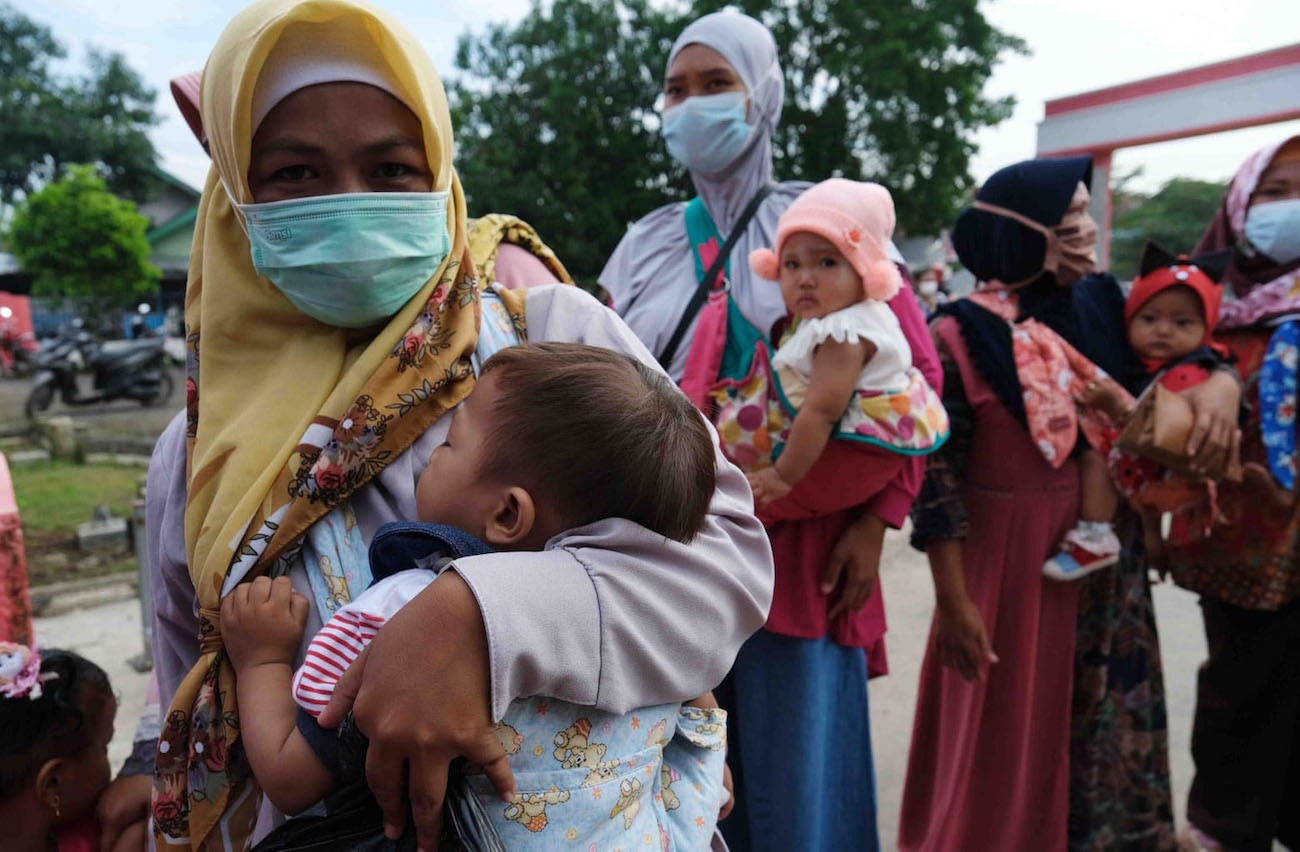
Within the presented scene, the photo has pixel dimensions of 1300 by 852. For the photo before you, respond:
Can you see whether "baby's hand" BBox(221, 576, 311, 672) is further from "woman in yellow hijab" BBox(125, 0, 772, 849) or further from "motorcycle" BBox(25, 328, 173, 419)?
"motorcycle" BBox(25, 328, 173, 419)

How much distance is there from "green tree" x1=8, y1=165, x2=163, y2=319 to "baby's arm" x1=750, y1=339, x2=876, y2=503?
21477mm

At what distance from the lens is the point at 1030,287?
2357mm

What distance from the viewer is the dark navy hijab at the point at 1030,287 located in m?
2.21

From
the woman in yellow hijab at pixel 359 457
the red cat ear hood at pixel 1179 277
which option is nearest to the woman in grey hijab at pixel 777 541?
the red cat ear hood at pixel 1179 277

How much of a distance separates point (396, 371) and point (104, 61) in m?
43.8

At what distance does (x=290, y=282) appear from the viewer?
3.88ft

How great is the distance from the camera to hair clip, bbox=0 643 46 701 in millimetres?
A: 1451

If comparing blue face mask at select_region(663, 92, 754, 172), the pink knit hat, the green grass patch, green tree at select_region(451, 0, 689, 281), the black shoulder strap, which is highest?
green tree at select_region(451, 0, 689, 281)

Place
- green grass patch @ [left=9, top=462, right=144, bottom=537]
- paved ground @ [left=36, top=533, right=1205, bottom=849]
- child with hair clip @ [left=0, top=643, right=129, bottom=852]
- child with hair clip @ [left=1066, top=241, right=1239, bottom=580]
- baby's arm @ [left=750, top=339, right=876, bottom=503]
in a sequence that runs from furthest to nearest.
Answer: green grass patch @ [left=9, top=462, right=144, bottom=537]
paved ground @ [left=36, top=533, right=1205, bottom=849]
child with hair clip @ [left=1066, top=241, right=1239, bottom=580]
baby's arm @ [left=750, top=339, right=876, bottom=503]
child with hair clip @ [left=0, top=643, right=129, bottom=852]

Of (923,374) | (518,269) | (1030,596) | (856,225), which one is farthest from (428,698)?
(1030,596)

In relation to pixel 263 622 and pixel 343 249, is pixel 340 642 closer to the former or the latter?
pixel 263 622

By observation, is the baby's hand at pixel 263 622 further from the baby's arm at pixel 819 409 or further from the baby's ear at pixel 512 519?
the baby's arm at pixel 819 409

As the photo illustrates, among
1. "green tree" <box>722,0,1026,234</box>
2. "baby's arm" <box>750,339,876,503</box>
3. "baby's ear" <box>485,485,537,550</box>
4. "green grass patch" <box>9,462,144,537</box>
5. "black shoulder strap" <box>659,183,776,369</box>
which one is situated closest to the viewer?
"baby's ear" <box>485,485,537,550</box>

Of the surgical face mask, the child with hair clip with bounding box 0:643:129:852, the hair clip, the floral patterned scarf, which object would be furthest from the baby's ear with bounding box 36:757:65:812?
the surgical face mask
